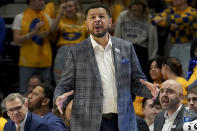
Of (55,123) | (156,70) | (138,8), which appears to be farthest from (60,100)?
(138,8)

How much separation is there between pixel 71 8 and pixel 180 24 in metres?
1.61

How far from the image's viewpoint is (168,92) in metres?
5.98

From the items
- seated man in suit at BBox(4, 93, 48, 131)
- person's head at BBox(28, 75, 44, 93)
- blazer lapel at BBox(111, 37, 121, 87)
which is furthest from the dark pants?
person's head at BBox(28, 75, 44, 93)

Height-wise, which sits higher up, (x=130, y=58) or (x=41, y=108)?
(x=130, y=58)

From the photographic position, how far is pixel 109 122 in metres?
5.45

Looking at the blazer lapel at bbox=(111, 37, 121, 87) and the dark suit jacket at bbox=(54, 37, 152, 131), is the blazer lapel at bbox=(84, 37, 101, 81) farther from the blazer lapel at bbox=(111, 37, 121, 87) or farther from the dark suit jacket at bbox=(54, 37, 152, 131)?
the blazer lapel at bbox=(111, 37, 121, 87)

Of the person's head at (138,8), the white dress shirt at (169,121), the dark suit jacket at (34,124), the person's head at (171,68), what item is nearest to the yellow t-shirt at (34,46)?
the person's head at (138,8)

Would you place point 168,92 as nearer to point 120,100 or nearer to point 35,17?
point 120,100

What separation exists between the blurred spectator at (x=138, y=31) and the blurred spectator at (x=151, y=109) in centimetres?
168

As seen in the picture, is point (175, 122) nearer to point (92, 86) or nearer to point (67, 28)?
point (92, 86)

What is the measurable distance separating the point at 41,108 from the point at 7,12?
338 centimetres

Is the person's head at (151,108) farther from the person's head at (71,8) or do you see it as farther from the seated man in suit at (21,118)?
the person's head at (71,8)

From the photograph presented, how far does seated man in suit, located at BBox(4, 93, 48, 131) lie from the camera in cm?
662

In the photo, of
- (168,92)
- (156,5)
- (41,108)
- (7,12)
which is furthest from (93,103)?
(7,12)
